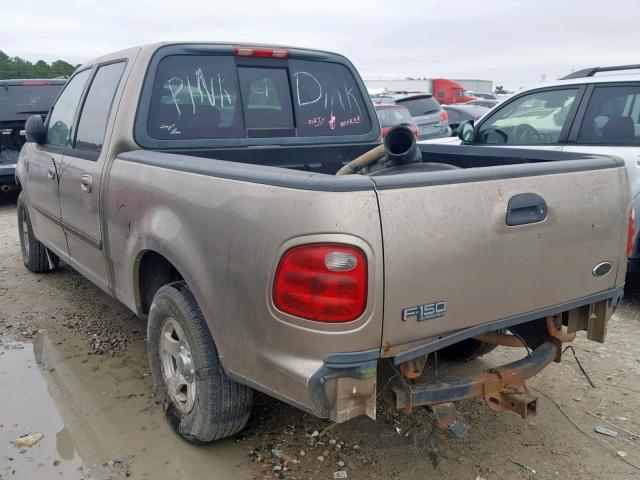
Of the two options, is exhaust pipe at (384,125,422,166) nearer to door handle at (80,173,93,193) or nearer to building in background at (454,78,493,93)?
door handle at (80,173,93,193)

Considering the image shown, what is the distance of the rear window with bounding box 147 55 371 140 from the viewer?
3525 millimetres

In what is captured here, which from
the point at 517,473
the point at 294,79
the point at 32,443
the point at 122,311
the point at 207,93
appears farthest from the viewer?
the point at 122,311

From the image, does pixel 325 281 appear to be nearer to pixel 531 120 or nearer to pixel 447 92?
pixel 531 120

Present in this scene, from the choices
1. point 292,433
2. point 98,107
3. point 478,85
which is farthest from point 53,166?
point 478,85

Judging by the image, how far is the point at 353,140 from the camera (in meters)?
4.25

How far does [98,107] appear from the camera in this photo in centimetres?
384

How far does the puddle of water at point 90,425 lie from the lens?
2820mm

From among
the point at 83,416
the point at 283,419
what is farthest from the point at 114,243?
the point at 283,419

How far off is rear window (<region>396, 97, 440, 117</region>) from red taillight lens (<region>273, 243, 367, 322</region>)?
41.1 feet

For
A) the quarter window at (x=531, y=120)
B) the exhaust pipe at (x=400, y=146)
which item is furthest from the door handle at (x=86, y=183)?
the quarter window at (x=531, y=120)

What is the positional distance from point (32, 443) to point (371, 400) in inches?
73.9

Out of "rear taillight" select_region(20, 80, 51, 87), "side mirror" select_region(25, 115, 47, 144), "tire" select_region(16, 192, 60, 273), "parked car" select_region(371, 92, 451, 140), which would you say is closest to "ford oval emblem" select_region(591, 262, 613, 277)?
"side mirror" select_region(25, 115, 47, 144)

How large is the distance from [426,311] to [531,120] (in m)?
4.03

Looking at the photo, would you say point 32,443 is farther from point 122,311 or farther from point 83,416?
point 122,311
